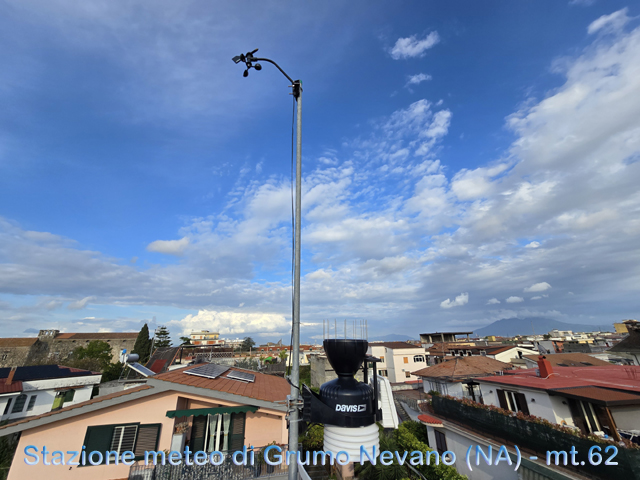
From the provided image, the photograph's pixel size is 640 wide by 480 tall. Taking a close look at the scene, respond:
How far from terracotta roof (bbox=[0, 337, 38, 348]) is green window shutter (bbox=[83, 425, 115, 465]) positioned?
84.1 m

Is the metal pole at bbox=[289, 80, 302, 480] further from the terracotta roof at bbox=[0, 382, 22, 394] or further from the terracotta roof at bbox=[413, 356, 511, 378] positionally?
the terracotta roof at bbox=[0, 382, 22, 394]

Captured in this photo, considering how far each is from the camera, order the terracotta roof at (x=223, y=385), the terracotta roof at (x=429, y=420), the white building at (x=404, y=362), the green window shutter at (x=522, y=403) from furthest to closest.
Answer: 1. the white building at (x=404, y=362)
2. the terracotta roof at (x=429, y=420)
3. the green window shutter at (x=522, y=403)
4. the terracotta roof at (x=223, y=385)

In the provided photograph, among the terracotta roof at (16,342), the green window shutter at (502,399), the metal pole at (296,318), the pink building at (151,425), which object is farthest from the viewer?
the terracotta roof at (16,342)

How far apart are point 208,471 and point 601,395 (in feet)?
55.1

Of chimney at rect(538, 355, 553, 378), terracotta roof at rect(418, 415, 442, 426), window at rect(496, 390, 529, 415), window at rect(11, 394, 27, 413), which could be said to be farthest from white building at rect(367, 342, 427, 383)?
window at rect(11, 394, 27, 413)

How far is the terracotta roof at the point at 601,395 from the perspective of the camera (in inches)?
442

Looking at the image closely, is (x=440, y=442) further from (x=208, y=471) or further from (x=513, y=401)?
(x=208, y=471)

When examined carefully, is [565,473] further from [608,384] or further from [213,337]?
[213,337]

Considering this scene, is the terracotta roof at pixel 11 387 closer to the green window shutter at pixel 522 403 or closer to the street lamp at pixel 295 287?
the street lamp at pixel 295 287

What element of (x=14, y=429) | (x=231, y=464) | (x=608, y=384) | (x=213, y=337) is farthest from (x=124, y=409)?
(x=213, y=337)

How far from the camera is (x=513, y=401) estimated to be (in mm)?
16859

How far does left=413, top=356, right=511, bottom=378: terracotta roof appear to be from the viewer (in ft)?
84.2

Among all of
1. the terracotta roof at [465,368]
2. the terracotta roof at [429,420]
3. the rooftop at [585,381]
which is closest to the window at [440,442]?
the terracotta roof at [429,420]

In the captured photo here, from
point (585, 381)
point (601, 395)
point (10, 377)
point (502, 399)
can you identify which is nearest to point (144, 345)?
point (10, 377)
